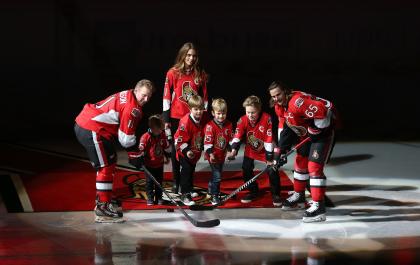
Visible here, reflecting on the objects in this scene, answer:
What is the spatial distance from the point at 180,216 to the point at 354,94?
20.2ft

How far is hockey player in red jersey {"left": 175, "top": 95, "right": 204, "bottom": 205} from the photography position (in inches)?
282

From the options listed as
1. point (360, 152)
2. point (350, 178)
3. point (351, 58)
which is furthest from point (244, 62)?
point (350, 178)

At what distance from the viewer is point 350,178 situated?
8305mm

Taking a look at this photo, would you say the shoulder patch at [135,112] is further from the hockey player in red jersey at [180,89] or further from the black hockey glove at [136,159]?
the hockey player in red jersey at [180,89]

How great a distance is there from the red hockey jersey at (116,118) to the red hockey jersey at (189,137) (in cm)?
62

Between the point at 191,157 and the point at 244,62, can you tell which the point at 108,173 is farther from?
the point at 244,62

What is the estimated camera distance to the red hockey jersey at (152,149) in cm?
716

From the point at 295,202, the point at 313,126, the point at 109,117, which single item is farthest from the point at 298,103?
the point at 109,117

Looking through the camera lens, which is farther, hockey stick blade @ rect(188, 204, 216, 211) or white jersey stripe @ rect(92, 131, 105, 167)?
hockey stick blade @ rect(188, 204, 216, 211)

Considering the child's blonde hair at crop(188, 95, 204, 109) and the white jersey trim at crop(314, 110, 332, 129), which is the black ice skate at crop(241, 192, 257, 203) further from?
the white jersey trim at crop(314, 110, 332, 129)

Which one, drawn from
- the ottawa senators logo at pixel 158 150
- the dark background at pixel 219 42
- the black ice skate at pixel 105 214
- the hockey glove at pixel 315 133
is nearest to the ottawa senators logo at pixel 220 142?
the ottawa senators logo at pixel 158 150

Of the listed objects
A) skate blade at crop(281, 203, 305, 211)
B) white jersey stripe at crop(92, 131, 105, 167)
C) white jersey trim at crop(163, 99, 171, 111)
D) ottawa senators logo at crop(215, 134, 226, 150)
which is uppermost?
white jersey trim at crop(163, 99, 171, 111)

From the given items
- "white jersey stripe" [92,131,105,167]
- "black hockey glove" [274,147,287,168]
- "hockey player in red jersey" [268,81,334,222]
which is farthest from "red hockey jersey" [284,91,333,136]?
"white jersey stripe" [92,131,105,167]

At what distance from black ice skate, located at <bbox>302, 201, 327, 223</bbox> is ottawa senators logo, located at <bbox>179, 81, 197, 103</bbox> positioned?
1522mm
